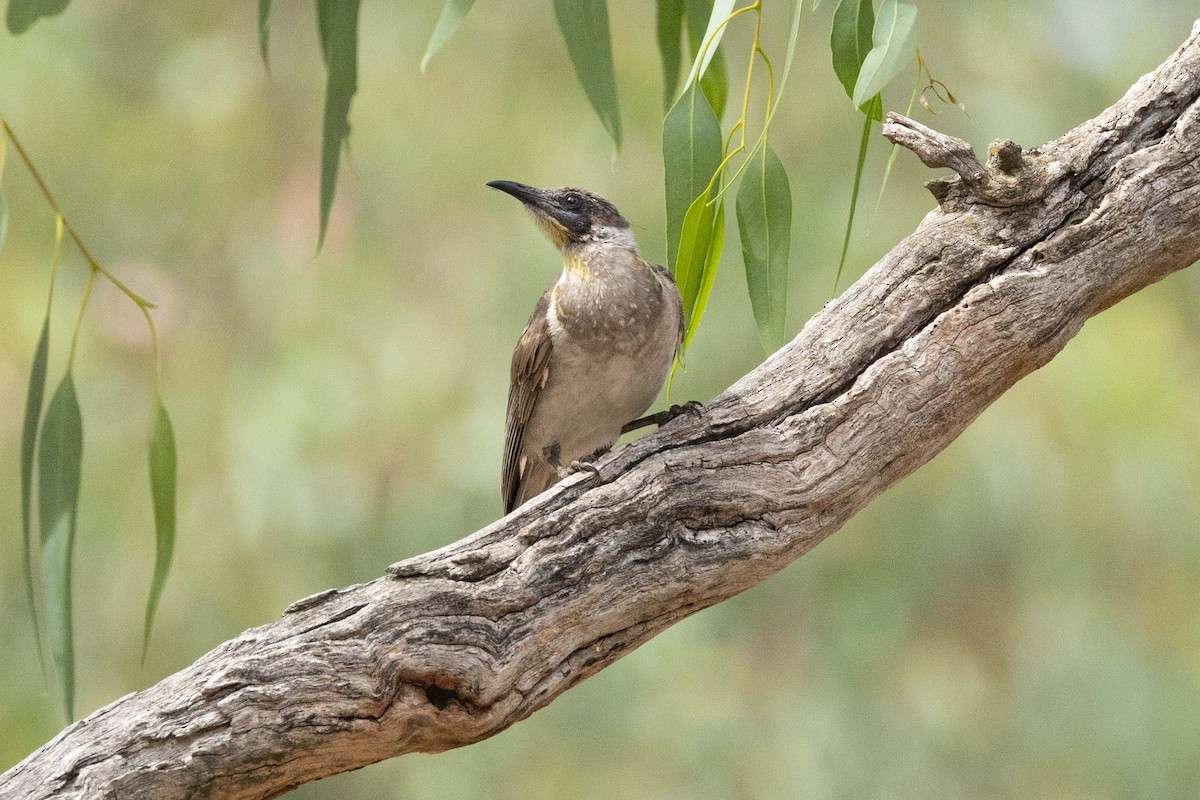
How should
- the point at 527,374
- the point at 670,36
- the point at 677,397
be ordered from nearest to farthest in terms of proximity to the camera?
1. the point at 670,36
2. the point at 527,374
3. the point at 677,397

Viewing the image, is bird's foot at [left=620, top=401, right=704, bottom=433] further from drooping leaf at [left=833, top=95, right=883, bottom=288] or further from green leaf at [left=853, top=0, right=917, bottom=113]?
green leaf at [left=853, top=0, right=917, bottom=113]

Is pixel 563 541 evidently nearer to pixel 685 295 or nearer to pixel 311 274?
pixel 685 295

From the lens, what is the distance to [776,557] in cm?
231

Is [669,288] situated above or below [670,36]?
below

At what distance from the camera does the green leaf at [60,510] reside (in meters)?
2.35

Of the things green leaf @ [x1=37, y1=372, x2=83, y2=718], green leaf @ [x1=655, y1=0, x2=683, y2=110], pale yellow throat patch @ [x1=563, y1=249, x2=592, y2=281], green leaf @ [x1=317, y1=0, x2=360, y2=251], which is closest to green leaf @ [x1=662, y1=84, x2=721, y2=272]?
green leaf @ [x1=655, y1=0, x2=683, y2=110]

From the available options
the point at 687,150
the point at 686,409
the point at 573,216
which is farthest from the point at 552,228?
the point at 687,150

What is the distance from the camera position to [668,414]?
266 cm

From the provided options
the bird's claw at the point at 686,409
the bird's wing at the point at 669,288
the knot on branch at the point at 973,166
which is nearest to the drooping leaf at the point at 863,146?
the knot on branch at the point at 973,166

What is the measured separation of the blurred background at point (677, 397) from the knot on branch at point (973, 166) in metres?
2.41

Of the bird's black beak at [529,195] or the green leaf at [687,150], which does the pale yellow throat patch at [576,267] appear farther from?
the green leaf at [687,150]

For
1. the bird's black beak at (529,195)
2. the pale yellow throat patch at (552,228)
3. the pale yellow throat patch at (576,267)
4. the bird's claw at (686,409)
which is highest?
the bird's black beak at (529,195)

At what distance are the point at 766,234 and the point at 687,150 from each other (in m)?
0.22

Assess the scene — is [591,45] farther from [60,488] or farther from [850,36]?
[60,488]
